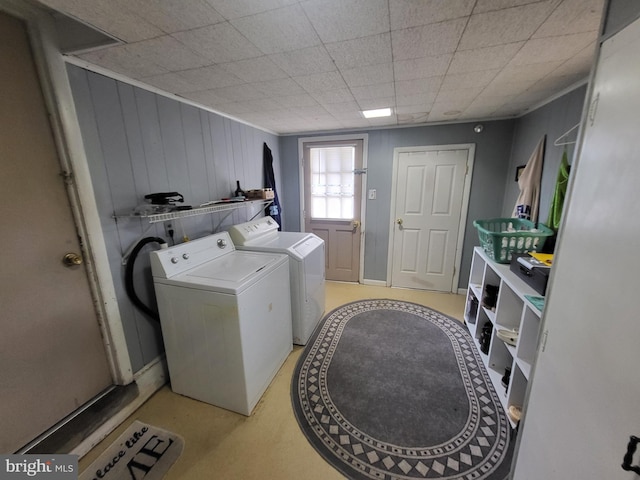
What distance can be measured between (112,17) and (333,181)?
9.05ft

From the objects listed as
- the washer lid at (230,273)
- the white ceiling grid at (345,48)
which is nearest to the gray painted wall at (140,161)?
the white ceiling grid at (345,48)

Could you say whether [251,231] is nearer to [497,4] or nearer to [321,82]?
[321,82]

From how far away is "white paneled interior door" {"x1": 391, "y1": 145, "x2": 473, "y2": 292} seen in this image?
10.2 feet

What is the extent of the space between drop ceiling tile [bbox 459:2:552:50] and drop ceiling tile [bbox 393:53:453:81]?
0.51 feet

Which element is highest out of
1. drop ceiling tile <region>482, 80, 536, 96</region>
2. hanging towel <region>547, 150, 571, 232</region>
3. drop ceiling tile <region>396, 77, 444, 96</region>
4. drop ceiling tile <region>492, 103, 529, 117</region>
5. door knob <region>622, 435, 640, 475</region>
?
drop ceiling tile <region>492, 103, 529, 117</region>

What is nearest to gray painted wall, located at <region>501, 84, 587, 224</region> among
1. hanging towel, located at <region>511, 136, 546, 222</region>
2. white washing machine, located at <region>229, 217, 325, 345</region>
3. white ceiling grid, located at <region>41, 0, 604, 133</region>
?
hanging towel, located at <region>511, 136, 546, 222</region>

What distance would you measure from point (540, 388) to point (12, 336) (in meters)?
2.35

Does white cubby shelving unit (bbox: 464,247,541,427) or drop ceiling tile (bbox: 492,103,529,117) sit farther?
drop ceiling tile (bbox: 492,103,529,117)

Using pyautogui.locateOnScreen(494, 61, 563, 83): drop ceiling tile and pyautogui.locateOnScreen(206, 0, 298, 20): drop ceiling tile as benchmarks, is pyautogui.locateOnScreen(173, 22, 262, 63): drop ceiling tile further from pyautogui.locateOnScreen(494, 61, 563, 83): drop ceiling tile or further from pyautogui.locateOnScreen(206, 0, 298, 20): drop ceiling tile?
pyautogui.locateOnScreen(494, 61, 563, 83): drop ceiling tile

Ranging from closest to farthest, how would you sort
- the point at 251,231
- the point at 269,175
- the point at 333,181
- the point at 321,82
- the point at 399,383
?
the point at 321,82 < the point at 399,383 < the point at 251,231 < the point at 269,175 < the point at 333,181

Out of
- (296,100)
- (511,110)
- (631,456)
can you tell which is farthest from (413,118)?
(631,456)

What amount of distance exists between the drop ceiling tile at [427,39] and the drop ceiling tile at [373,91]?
44cm

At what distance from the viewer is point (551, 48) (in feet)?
4.24

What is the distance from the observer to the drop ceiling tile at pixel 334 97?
1.90 metres
